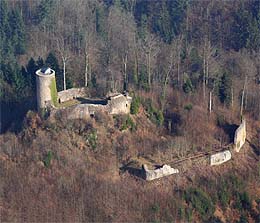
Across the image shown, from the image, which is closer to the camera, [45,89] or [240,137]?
[45,89]

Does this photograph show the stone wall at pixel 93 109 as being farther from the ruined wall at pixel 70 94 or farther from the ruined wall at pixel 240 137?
the ruined wall at pixel 240 137

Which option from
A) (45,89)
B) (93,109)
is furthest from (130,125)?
(45,89)

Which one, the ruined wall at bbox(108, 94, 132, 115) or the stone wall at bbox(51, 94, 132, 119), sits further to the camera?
the ruined wall at bbox(108, 94, 132, 115)

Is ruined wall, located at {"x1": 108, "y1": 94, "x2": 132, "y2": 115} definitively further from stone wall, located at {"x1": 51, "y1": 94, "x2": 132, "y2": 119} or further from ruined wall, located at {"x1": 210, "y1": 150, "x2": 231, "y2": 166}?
ruined wall, located at {"x1": 210, "y1": 150, "x2": 231, "y2": 166}

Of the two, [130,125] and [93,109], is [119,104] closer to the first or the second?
[130,125]

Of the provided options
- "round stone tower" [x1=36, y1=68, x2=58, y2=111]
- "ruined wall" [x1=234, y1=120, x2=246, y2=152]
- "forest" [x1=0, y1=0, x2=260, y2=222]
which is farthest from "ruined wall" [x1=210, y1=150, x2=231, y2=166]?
"round stone tower" [x1=36, y1=68, x2=58, y2=111]
